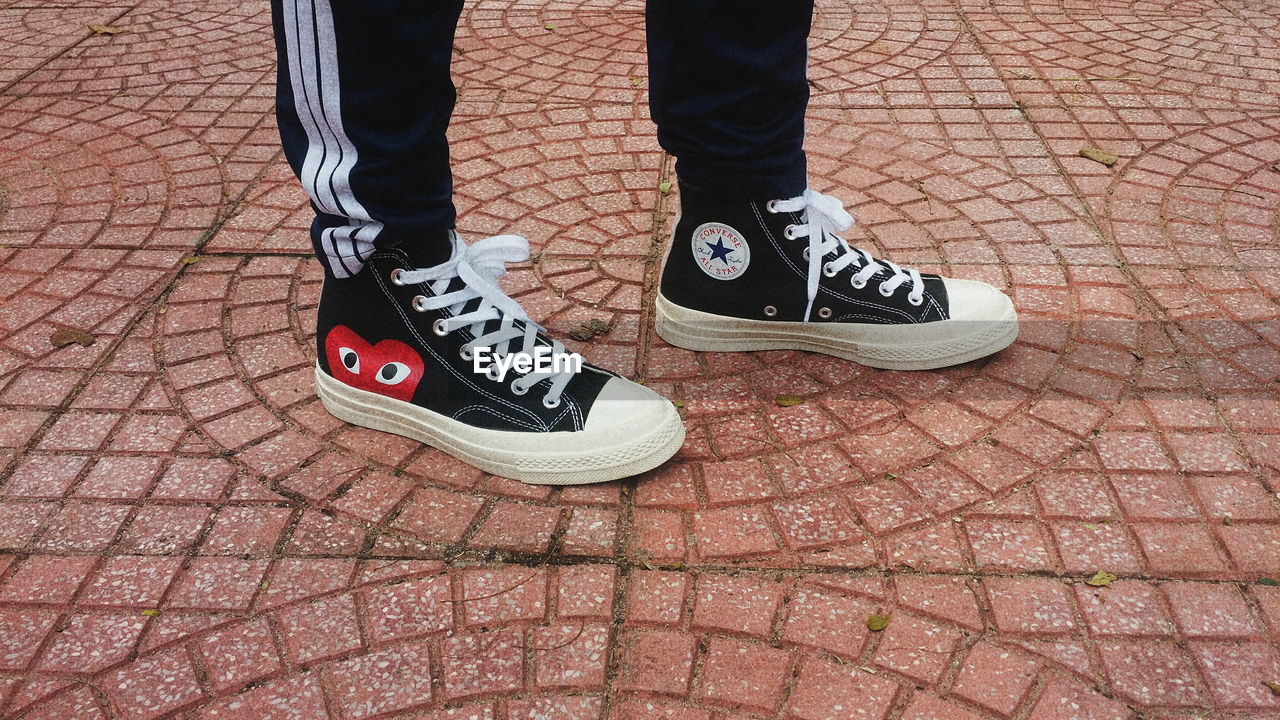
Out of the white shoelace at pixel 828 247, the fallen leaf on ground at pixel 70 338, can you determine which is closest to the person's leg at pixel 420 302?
the white shoelace at pixel 828 247

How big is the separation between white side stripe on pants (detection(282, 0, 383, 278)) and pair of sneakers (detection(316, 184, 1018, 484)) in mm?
103

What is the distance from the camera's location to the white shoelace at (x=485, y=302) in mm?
1680

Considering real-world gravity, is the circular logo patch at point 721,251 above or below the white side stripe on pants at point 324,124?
below

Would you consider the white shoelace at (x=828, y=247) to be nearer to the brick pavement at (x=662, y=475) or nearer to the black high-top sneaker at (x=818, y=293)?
the black high-top sneaker at (x=818, y=293)

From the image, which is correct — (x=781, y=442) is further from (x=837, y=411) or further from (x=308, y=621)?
(x=308, y=621)

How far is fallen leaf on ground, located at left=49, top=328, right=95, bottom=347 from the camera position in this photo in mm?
2072

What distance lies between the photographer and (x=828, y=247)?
6.41 ft

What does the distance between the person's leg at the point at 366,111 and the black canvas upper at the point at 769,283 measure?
1.90ft

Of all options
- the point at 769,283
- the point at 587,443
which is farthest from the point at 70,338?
the point at 769,283

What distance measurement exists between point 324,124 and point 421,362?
47 centimetres

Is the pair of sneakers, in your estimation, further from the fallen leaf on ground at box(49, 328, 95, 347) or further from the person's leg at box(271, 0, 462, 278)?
the fallen leaf on ground at box(49, 328, 95, 347)

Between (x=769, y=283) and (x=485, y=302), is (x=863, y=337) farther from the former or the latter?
Answer: (x=485, y=302)

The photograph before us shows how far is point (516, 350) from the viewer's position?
1737 millimetres

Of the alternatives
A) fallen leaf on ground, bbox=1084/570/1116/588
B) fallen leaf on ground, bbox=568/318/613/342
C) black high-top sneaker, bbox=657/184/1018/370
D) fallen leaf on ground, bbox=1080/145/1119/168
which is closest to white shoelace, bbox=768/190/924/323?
black high-top sneaker, bbox=657/184/1018/370
